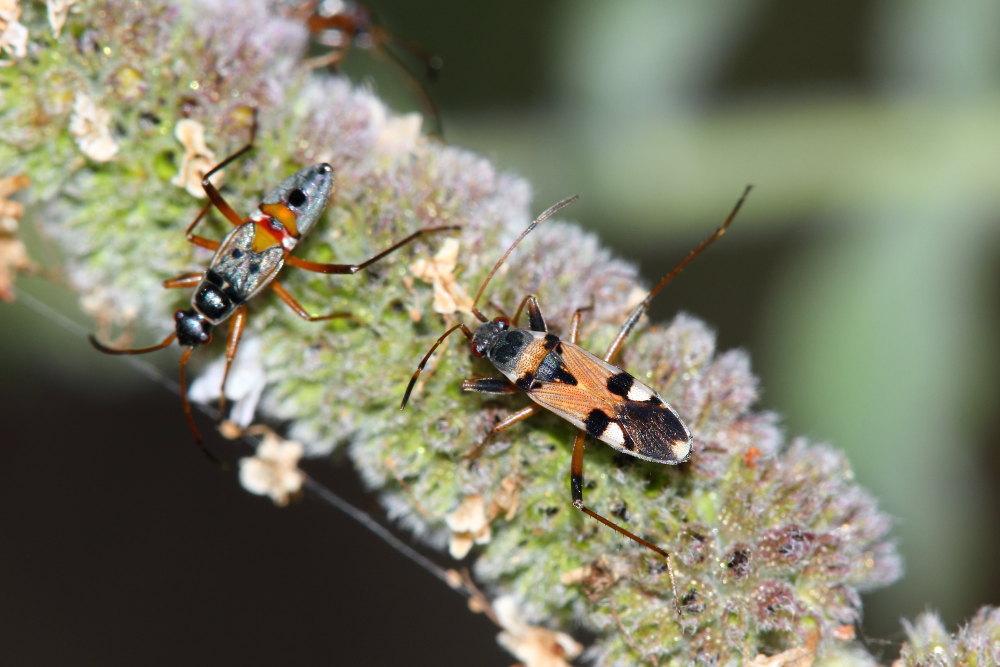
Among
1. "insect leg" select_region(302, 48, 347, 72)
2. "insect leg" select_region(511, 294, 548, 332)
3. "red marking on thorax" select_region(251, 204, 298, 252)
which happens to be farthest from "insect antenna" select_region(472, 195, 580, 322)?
"insect leg" select_region(302, 48, 347, 72)

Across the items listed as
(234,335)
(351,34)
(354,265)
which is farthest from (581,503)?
(351,34)

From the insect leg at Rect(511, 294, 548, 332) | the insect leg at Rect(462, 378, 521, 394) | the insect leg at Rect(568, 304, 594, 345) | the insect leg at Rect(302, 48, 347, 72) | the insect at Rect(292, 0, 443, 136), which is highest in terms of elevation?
the insect at Rect(292, 0, 443, 136)

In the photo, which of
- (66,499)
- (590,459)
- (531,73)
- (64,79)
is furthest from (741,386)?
(66,499)

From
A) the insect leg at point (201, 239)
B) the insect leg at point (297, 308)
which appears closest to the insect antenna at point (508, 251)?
the insect leg at point (297, 308)

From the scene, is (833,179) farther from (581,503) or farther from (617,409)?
(581,503)

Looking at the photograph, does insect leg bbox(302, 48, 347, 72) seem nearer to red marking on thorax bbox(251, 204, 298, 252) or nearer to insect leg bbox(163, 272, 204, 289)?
red marking on thorax bbox(251, 204, 298, 252)

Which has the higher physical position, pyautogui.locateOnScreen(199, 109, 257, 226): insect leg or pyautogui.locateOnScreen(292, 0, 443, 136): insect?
pyautogui.locateOnScreen(292, 0, 443, 136): insect
